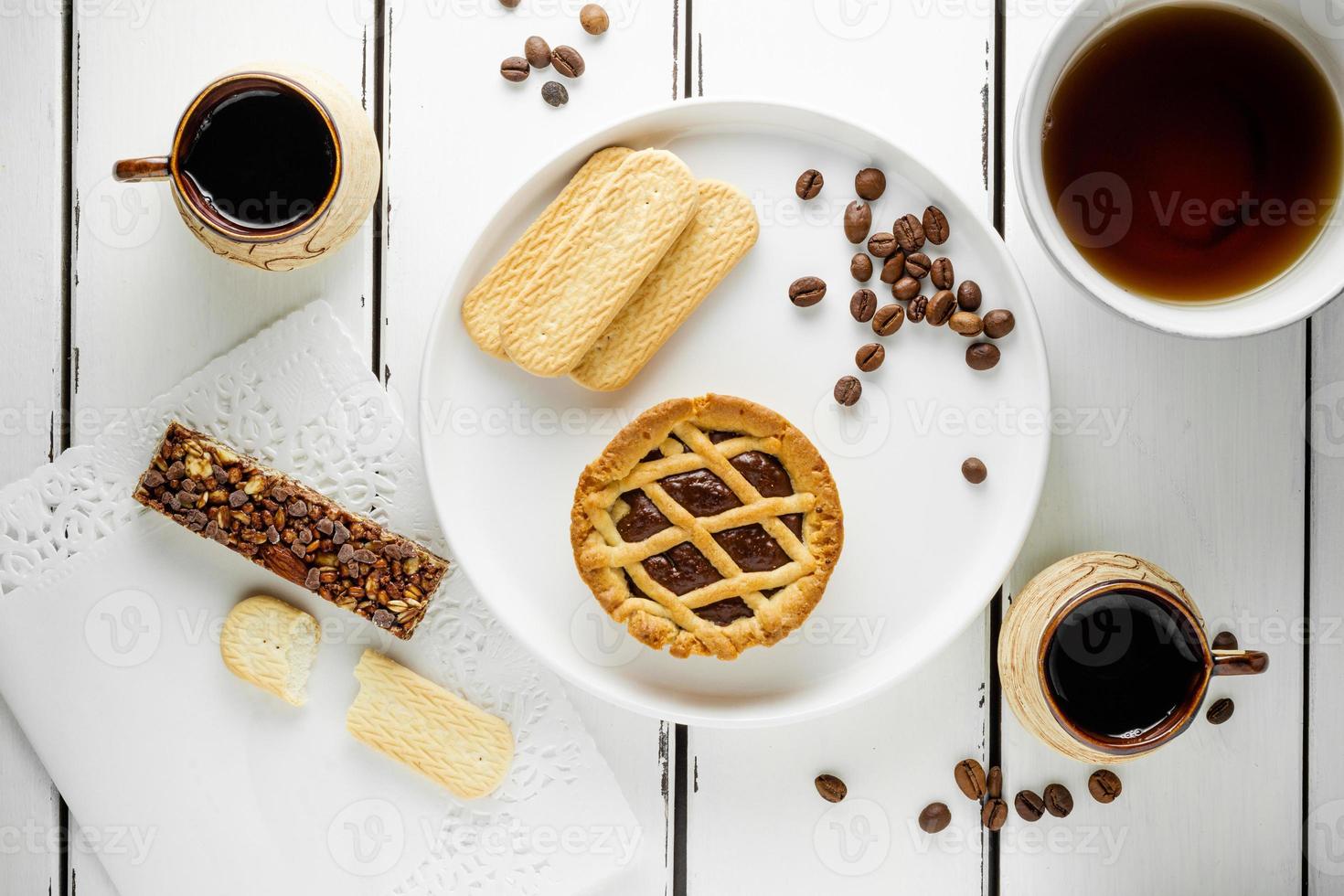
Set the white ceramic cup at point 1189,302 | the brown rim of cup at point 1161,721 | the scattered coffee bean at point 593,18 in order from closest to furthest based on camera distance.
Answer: the white ceramic cup at point 1189,302
the brown rim of cup at point 1161,721
the scattered coffee bean at point 593,18

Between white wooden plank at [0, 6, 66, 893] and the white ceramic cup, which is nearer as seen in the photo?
the white ceramic cup

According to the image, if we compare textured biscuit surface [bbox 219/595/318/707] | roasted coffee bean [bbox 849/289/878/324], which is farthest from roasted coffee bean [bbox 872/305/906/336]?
textured biscuit surface [bbox 219/595/318/707]

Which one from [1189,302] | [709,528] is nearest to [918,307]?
[1189,302]

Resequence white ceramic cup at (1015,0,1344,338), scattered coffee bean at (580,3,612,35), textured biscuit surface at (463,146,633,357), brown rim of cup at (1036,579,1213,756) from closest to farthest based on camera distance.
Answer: white ceramic cup at (1015,0,1344,338), brown rim of cup at (1036,579,1213,756), textured biscuit surface at (463,146,633,357), scattered coffee bean at (580,3,612,35)

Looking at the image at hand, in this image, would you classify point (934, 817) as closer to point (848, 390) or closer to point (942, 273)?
point (848, 390)

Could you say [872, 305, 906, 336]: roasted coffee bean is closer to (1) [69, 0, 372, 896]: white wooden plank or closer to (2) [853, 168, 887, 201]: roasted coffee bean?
(2) [853, 168, 887, 201]: roasted coffee bean

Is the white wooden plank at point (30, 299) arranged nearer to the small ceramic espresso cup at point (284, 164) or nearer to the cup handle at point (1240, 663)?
the small ceramic espresso cup at point (284, 164)

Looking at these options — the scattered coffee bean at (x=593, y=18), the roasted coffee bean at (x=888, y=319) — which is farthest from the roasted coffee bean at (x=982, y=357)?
the scattered coffee bean at (x=593, y=18)
